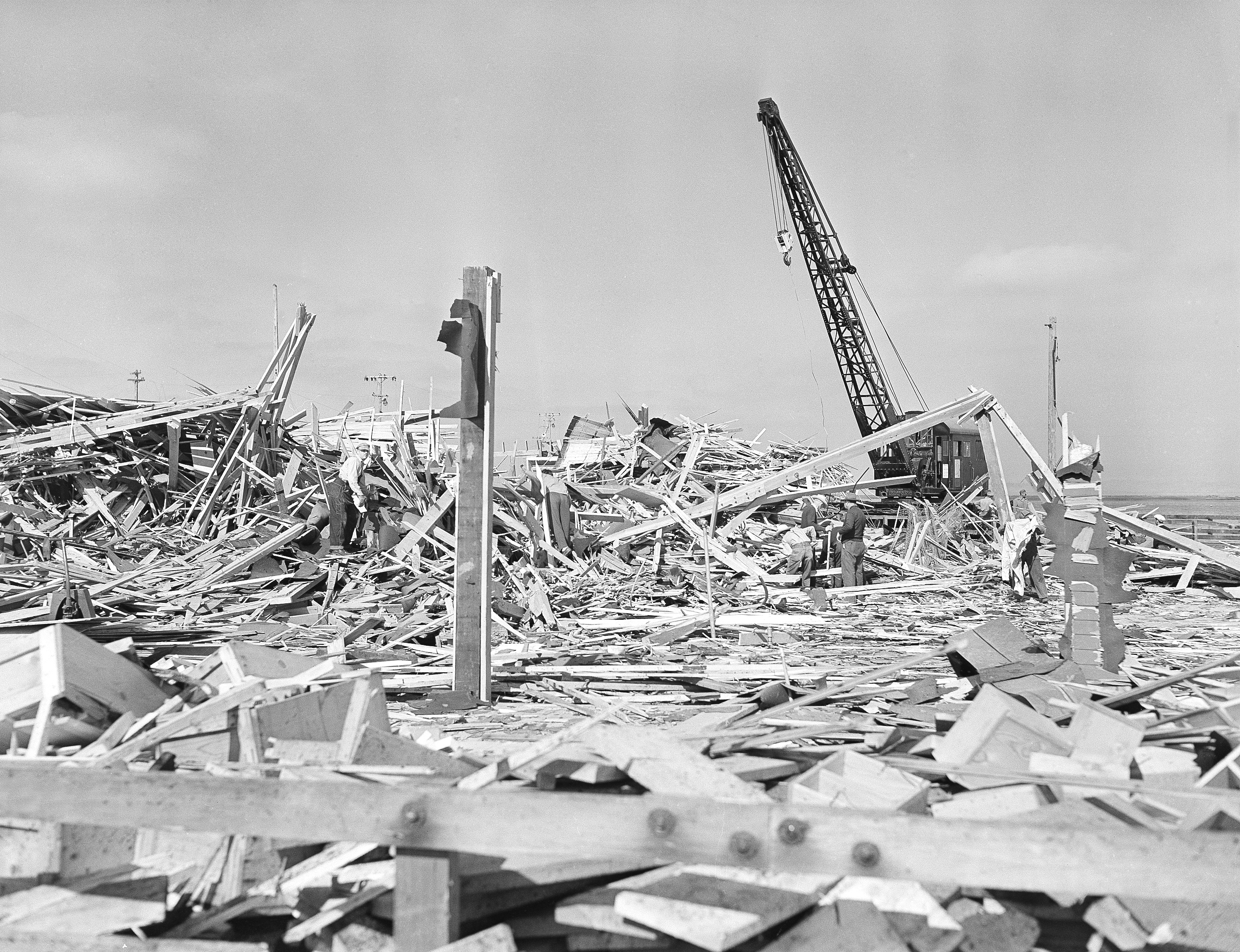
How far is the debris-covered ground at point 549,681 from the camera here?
3232mm

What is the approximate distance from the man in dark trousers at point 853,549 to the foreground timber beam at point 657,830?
1210cm

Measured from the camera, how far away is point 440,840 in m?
2.84

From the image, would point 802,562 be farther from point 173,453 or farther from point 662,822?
point 662,822

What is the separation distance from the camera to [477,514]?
6.95 meters

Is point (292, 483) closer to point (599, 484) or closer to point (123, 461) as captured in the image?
point (123, 461)

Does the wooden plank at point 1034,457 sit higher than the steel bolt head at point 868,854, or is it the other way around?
the wooden plank at point 1034,457

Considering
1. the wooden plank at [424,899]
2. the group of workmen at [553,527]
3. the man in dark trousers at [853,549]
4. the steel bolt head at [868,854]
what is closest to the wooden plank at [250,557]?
the group of workmen at [553,527]

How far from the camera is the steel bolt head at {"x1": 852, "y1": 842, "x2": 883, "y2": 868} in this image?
2.66m

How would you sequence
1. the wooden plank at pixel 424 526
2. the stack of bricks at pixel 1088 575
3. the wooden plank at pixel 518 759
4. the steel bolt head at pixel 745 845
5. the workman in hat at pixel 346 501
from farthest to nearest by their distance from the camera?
the workman in hat at pixel 346 501 → the wooden plank at pixel 424 526 → the stack of bricks at pixel 1088 575 → the wooden plank at pixel 518 759 → the steel bolt head at pixel 745 845

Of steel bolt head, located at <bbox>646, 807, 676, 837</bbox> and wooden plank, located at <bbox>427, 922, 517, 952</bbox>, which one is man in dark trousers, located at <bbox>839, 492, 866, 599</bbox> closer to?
wooden plank, located at <bbox>427, 922, 517, 952</bbox>

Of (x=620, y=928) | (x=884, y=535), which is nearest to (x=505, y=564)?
(x=620, y=928)

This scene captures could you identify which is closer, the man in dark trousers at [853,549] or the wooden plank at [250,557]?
the wooden plank at [250,557]

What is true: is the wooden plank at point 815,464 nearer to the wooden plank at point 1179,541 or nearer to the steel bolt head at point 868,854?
the wooden plank at point 1179,541

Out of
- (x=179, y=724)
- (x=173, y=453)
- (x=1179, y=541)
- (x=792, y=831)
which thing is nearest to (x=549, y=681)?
(x=179, y=724)
